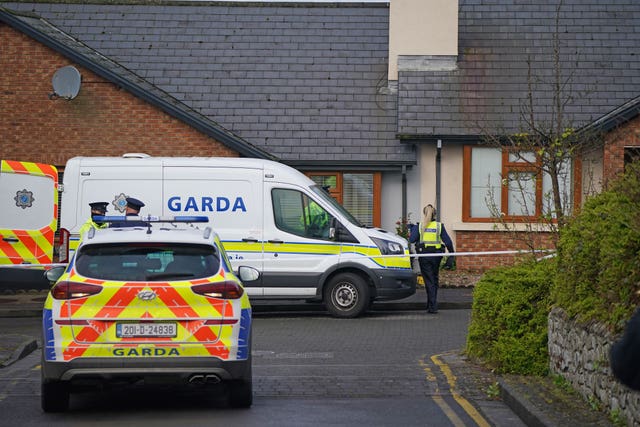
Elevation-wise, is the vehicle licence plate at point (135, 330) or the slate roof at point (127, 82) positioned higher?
the slate roof at point (127, 82)

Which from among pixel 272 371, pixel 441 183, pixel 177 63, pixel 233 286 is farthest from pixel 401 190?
pixel 233 286

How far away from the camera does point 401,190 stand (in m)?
27.8

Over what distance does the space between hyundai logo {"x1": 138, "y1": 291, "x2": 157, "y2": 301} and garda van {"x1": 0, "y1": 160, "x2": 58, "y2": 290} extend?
11.0m

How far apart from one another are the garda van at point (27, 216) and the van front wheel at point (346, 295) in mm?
4971

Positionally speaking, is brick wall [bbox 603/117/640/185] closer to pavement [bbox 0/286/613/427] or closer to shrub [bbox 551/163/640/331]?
pavement [bbox 0/286/613/427]

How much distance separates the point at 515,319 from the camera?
39.3ft

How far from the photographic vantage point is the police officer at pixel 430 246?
792 inches

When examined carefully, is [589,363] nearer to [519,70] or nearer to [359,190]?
[359,190]

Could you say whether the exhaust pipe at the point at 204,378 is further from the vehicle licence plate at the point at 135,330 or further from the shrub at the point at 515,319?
the shrub at the point at 515,319

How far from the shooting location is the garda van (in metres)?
20.6

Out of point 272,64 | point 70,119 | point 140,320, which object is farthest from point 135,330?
point 272,64

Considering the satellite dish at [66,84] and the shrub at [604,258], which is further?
the satellite dish at [66,84]

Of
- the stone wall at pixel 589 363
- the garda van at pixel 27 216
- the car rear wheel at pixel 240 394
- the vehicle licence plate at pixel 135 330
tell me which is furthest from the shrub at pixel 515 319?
the garda van at pixel 27 216

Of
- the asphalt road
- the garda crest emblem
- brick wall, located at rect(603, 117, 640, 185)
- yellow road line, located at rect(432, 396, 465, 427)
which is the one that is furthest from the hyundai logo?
brick wall, located at rect(603, 117, 640, 185)
